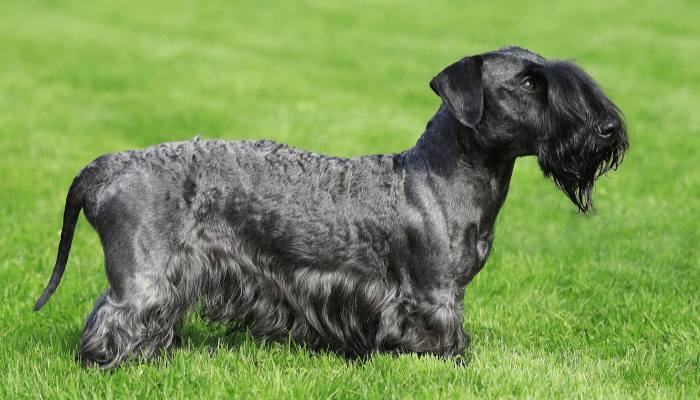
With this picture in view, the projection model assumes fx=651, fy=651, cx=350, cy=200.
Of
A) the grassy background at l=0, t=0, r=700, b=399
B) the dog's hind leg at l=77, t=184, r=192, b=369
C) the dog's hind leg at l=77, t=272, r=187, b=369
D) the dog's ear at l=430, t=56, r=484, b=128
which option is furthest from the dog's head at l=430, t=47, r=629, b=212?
the dog's hind leg at l=77, t=272, r=187, b=369

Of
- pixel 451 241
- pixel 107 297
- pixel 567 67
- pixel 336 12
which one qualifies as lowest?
pixel 107 297

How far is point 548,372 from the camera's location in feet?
12.2

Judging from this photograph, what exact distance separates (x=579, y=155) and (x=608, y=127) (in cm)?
21

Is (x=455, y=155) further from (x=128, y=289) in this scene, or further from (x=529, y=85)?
(x=128, y=289)

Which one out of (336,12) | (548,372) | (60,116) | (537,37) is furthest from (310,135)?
(336,12)

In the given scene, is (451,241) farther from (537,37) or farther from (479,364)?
(537,37)

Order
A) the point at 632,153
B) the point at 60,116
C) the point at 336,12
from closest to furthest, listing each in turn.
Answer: the point at 632,153 → the point at 60,116 → the point at 336,12

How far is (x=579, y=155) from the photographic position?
3607 millimetres

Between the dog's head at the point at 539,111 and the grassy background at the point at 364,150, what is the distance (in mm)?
719

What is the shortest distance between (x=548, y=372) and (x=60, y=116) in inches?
404

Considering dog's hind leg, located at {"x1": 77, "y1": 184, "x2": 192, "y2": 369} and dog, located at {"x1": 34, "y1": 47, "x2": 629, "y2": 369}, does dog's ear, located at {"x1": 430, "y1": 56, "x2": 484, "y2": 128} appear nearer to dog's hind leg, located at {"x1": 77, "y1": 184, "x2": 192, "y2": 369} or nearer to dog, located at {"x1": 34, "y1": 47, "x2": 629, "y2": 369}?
dog, located at {"x1": 34, "y1": 47, "x2": 629, "y2": 369}

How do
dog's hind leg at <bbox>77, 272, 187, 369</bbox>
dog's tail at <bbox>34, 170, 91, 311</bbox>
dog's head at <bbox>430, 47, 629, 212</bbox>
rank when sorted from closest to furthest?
1. dog's head at <bbox>430, 47, 629, 212</bbox>
2. dog's hind leg at <bbox>77, 272, 187, 369</bbox>
3. dog's tail at <bbox>34, 170, 91, 311</bbox>

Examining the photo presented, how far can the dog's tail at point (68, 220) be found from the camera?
12.4 ft

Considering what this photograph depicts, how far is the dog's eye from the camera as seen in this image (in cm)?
362
